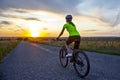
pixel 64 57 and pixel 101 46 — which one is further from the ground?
pixel 64 57

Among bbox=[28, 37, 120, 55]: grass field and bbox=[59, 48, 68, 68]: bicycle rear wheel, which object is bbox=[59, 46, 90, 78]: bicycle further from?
bbox=[28, 37, 120, 55]: grass field

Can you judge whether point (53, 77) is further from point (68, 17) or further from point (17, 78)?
Answer: point (68, 17)

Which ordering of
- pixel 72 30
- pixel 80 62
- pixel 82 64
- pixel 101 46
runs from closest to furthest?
pixel 82 64, pixel 80 62, pixel 72 30, pixel 101 46

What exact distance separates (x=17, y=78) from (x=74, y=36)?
2823mm

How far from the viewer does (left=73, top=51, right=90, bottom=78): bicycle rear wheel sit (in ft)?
30.4

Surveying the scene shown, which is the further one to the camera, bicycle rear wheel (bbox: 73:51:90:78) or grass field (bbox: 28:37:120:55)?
grass field (bbox: 28:37:120:55)

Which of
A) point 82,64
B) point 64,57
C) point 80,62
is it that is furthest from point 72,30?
point 64,57

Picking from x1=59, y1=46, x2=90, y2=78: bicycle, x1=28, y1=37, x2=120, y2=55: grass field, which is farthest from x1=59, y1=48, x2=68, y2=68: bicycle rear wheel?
x1=59, y1=46, x2=90, y2=78: bicycle

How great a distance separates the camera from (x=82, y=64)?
962cm

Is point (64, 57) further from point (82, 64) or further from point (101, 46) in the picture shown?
point (101, 46)

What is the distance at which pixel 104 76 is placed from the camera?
967 centimetres

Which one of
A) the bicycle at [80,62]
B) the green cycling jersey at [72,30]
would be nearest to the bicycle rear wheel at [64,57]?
the bicycle at [80,62]

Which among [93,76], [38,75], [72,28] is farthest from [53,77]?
[72,28]

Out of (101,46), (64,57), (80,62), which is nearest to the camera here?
(80,62)
